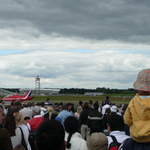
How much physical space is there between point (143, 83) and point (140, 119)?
0.35 meters

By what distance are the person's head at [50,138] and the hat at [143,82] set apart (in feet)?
2.77

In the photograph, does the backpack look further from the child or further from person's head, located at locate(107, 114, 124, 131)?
the child

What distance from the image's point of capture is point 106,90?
128 metres

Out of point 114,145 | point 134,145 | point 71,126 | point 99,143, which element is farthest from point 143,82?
point 71,126

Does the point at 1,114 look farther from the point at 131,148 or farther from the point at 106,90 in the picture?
the point at 106,90

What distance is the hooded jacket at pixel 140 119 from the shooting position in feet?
11.0

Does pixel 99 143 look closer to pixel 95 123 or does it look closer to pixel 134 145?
pixel 134 145

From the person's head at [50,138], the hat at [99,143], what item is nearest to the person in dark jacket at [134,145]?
the person's head at [50,138]

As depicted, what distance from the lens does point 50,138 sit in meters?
3.19

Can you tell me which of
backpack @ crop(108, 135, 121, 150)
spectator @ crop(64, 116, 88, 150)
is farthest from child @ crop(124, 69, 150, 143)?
spectator @ crop(64, 116, 88, 150)

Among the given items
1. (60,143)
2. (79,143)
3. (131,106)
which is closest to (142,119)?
(131,106)

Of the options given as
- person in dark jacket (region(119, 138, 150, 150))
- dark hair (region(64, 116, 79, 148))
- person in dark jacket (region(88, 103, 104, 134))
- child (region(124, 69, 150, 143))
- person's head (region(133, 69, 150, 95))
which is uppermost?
person's head (region(133, 69, 150, 95))

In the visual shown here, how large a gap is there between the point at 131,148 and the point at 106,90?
12480 centimetres

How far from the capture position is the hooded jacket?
3.35 metres
